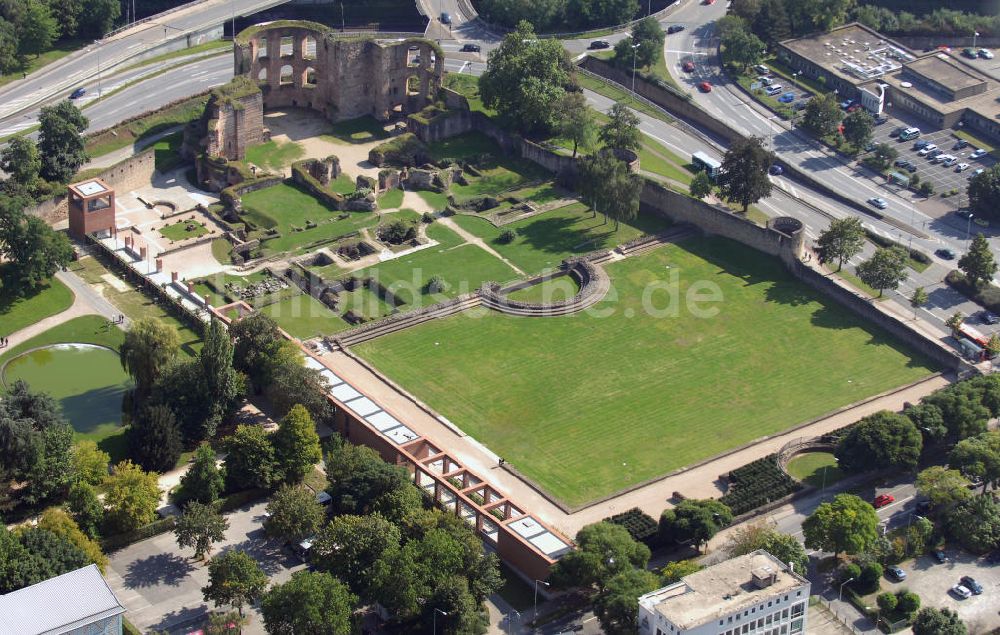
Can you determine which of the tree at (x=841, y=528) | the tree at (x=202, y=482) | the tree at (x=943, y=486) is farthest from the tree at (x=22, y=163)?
the tree at (x=943, y=486)

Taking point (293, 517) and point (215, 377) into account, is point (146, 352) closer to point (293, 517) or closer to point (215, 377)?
point (215, 377)

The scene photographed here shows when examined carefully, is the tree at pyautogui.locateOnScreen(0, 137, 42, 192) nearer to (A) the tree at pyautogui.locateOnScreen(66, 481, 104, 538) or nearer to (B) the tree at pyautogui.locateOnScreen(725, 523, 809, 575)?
(A) the tree at pyautogui.locateOnScreen(66, 481, 104, 538)

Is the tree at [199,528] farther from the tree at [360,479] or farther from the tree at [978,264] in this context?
the tree at [978,264]

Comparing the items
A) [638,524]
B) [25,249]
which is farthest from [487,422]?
[25,249]

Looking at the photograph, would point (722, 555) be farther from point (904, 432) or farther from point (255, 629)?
point (255, 629)

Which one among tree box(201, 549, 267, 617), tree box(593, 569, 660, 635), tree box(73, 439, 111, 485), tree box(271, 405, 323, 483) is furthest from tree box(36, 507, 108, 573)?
tree box(593, 569, 660, 635)

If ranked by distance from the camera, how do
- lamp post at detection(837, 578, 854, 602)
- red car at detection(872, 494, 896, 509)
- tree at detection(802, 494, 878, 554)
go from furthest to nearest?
red car at detection(872, 494, 896, 509) < tree at detection(802, 494, 878, 554) < lamp post at detection(837, 578, 854, 602)

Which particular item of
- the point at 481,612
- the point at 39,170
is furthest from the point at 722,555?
the point at 39,170
